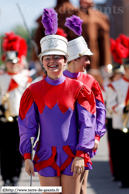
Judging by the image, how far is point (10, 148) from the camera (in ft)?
23.2

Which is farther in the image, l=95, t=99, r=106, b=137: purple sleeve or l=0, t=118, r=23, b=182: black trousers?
l=0, t=118, r=23, b=182: black trousers

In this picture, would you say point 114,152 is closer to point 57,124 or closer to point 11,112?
point 11,112

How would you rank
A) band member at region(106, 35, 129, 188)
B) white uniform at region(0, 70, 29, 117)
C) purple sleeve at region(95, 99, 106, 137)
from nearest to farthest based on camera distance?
purple sleeve at region(95, 99, 106, 137), band member at region(106, 35, 129, 188), white uniform at region(0, 70, 29, 117)

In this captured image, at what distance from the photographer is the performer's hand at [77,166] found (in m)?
3.66

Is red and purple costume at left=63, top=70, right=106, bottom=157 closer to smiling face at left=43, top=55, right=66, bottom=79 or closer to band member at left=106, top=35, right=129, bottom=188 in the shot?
smiling face at left=43, top=55, right=66, bottom=79

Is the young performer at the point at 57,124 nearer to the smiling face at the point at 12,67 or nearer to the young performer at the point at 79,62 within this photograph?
the young performer at the point at 79,62

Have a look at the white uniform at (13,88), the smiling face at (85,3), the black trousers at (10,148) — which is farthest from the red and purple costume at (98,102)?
the smiling face at (85,3)

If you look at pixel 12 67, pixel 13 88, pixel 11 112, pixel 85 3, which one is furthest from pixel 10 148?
pixel 85 3

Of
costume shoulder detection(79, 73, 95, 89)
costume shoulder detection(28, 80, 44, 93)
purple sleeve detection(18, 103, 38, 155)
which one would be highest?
costume shoulder detection(28, 80, 44, 93)

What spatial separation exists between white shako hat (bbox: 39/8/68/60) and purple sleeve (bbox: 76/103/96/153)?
0.47 meters

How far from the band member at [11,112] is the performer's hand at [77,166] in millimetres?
3290

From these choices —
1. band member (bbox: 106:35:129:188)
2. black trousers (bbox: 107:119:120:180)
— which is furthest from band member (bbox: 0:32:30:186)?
black trousers (bbox: 107:119:120:180)

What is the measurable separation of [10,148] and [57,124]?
3.46 m

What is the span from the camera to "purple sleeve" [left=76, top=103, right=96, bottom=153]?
3.69 metres
